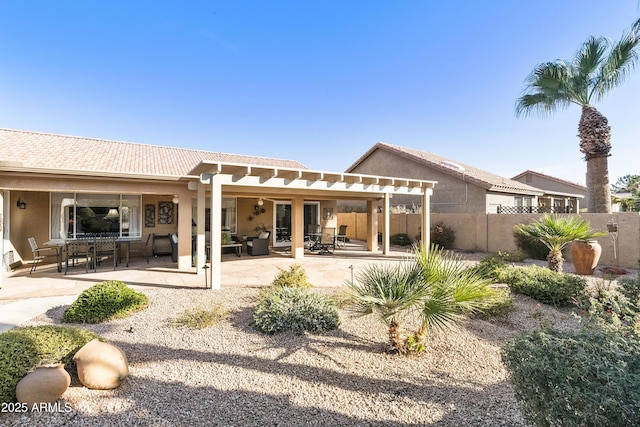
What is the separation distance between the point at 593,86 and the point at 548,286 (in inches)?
486

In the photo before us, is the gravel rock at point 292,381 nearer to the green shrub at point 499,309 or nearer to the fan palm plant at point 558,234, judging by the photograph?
the green shrub at point 499,309

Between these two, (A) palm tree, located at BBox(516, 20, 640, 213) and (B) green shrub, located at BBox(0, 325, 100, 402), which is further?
(A) palm tree, located at BBox(516, 20, 640, 213)

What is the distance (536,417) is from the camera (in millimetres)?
2137

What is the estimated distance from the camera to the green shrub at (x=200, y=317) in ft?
17.6

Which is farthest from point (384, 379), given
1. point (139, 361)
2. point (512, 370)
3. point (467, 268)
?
point (139, 361)

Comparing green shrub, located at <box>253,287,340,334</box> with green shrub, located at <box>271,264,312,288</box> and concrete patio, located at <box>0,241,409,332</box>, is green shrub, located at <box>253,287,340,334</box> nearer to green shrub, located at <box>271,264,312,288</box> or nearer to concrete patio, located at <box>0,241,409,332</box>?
concrete patio, located at <box>0,241,409,332</box>

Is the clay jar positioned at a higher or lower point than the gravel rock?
higher

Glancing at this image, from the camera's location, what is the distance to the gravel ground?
9.77 ft

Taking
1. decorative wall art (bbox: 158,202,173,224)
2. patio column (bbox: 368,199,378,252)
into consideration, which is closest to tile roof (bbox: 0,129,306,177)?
decorative wall art (bbox: 158,202,173,224)

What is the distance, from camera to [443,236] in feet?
52.7

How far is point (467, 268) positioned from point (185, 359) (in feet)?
14.3

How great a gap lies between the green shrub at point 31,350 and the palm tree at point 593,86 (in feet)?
60.0

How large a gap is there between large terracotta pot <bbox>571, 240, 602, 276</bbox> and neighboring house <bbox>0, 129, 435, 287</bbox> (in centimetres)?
498

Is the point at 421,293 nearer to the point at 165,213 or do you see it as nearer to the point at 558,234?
the point at 558,234
